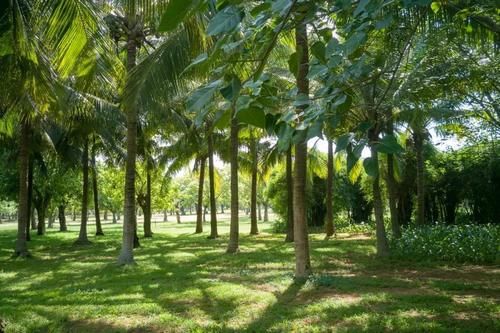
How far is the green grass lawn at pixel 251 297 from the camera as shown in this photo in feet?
19.8

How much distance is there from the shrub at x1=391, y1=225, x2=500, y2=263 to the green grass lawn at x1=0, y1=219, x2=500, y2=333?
2.46 ft

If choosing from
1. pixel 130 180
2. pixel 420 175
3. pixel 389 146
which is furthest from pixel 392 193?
pixel 389 146

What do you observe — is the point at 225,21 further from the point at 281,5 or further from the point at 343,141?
the point at 343,141

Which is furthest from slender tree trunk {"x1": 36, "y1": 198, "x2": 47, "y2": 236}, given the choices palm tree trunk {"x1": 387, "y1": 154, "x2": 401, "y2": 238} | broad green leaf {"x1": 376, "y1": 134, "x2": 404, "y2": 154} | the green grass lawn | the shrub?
broad green leaf {"x1": 376, "y1": 134, "x2": 404, "y2": 154}

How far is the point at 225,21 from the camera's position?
1218 mm

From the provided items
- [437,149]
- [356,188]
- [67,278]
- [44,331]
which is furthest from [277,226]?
[44,331]

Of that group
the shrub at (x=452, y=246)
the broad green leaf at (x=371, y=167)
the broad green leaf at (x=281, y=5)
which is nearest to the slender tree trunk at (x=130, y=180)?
the shrub at (x=452, y=246)

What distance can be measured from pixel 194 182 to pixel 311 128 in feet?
205

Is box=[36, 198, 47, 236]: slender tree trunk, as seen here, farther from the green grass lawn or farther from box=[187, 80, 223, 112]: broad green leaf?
box=[187, 80, 223, 112]: broad green leaf

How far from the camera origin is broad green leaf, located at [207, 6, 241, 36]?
1214 mm

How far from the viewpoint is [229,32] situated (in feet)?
4.14

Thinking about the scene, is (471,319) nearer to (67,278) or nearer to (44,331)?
(44,331)

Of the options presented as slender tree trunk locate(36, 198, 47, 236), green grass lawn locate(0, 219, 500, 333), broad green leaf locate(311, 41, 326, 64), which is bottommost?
green grass lawn locate(0, 219, 500, 333)

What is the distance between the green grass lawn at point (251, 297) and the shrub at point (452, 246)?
0.75m
